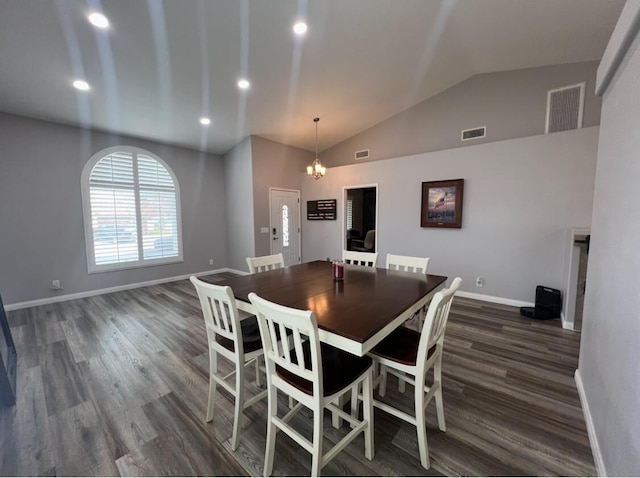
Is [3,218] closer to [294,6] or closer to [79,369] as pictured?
[79,369]

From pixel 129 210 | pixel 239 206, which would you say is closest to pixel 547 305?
pixel 239 206

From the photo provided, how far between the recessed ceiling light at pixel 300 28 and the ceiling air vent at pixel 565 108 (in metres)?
3.84

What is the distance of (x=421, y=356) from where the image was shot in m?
1.37

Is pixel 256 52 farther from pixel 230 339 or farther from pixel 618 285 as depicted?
pixel 618 285

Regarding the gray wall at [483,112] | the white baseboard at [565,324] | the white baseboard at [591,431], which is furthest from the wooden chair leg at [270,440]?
the gray wall at [483,112]

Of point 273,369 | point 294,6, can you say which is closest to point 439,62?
point 294,6

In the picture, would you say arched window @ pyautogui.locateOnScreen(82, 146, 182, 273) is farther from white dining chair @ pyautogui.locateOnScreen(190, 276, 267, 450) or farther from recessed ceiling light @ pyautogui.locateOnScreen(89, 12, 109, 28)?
white dining chair @ pyautogui.locateOnScreen(190, 276, 267, 450)

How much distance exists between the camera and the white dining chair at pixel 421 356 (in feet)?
4.34

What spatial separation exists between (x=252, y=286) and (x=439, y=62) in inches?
173

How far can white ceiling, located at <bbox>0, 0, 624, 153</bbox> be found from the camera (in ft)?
8.17

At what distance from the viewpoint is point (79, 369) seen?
91.7 inches

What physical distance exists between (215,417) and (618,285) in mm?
2560

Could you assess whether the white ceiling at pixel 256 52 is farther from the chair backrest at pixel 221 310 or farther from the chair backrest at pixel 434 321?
the chair backrest at pixel 434 321

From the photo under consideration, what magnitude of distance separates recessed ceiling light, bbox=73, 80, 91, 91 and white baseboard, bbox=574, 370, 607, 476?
583cm
